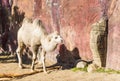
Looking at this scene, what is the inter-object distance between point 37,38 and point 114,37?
3.02m

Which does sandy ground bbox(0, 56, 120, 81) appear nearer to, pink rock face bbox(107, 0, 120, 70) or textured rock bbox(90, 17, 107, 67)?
pink rock face bbox(107, 0, 120, 70)

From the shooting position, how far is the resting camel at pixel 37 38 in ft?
43.7

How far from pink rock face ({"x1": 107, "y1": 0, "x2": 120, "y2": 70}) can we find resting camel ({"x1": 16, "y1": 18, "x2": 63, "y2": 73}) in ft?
5.56

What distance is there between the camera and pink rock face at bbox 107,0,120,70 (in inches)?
494

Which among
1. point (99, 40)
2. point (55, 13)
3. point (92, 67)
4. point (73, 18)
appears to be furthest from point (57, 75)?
point (55, 13)

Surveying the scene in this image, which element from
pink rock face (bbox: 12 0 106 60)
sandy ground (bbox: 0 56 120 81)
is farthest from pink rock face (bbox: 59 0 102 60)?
sandy ground (bbox: 0 56 120 81)

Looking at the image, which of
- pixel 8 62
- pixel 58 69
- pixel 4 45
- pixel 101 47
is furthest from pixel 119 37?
pixel 4 45

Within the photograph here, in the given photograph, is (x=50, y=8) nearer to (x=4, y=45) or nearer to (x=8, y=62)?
(x=8, y=62)

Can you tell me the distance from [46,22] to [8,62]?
2497 millimetres

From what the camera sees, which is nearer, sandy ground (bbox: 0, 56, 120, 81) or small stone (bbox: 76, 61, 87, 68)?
sandy ground (bbox: 0, 56, 120, 81)

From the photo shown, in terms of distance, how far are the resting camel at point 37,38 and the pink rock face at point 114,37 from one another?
5.56 feet

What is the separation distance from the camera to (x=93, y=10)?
13.6 meters

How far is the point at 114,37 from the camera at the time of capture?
12.7 metres

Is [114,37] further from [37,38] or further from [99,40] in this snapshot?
[37,38]
